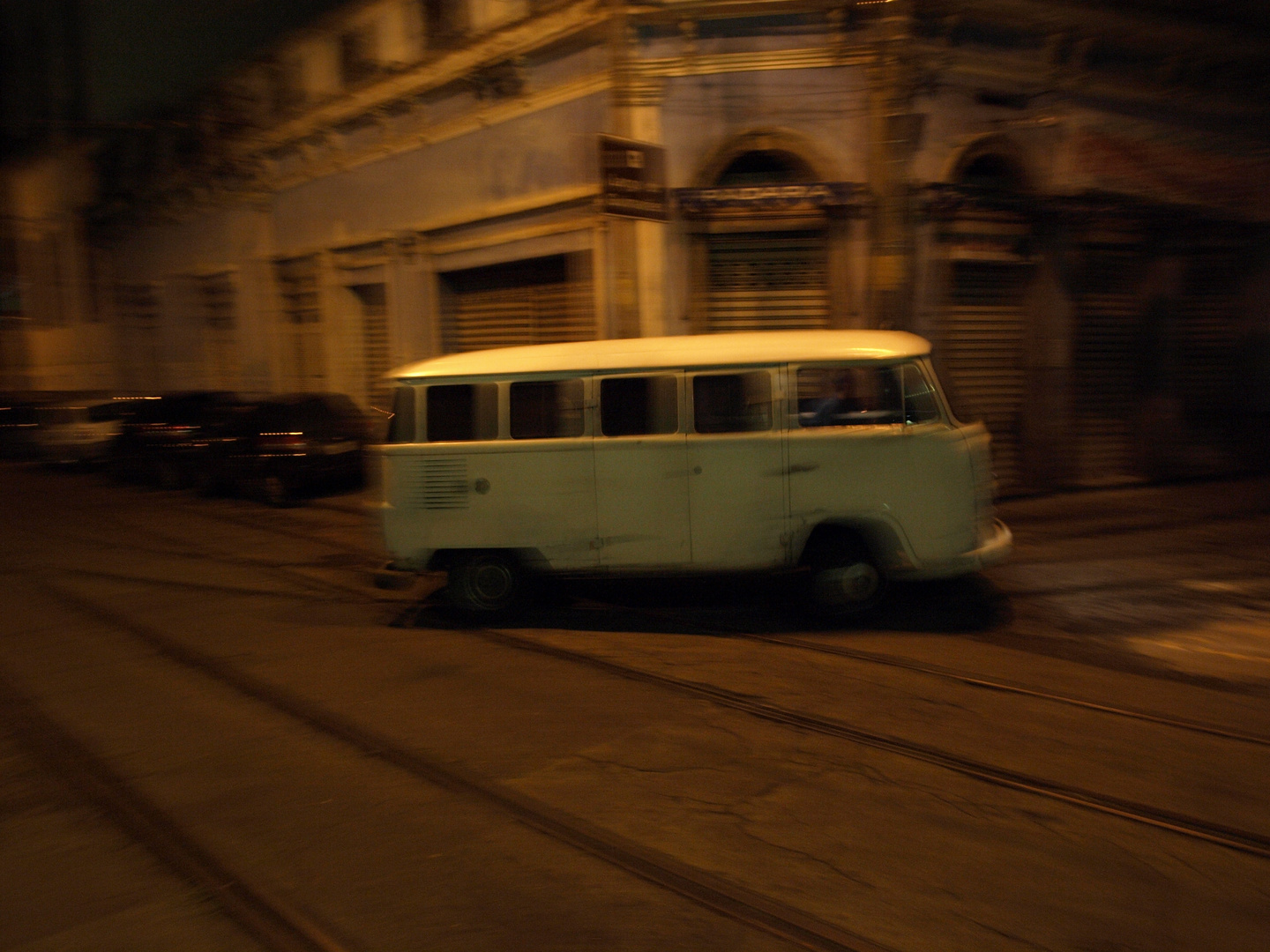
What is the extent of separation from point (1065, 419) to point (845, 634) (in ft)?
25.6

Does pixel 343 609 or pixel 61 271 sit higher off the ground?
pixel 61 271

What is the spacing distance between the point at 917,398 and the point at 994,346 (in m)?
6.86

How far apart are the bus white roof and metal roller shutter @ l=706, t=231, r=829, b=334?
5.27 metres

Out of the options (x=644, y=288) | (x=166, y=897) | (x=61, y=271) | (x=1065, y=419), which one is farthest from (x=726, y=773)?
(x=61, y=271)

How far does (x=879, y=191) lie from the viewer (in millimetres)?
10836

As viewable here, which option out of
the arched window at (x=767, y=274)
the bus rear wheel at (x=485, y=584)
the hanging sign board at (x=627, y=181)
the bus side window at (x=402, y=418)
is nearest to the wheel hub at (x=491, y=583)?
the bus rear wheel at (x=485, y=584)

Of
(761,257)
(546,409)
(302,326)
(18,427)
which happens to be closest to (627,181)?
(761,257)

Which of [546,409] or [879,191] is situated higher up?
[879,191]

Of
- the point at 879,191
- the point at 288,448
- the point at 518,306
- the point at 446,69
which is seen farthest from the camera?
the point at 446,69

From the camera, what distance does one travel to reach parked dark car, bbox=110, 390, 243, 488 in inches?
582

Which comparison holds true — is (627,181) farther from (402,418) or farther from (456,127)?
(456,127)

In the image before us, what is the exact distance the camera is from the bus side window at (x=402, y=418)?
23.6 feet

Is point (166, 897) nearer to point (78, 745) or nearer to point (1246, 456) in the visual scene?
point (78, 745)

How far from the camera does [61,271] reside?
29.4 metres
